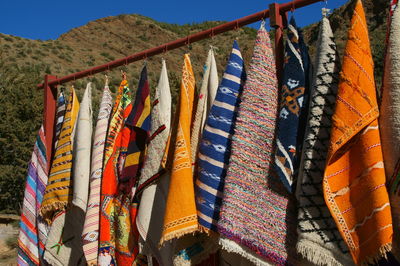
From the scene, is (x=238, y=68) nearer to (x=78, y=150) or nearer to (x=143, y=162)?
(x=143, y=162)

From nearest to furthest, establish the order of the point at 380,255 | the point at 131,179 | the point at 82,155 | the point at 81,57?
1. the point at 380,255
2. the point at 131,179
3. the point at 82,155
4. the point at 81,57

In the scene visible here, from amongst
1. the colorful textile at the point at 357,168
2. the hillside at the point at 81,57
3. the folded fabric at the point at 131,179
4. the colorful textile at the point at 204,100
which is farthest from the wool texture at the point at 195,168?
the colorful textile at the point at 357,168

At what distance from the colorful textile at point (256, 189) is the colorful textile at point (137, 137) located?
636mm

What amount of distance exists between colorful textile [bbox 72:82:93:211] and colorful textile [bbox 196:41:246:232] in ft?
3.06

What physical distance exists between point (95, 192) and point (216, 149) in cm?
94

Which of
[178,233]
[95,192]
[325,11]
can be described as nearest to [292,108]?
[325,11]

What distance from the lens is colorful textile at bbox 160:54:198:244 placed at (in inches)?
63.7

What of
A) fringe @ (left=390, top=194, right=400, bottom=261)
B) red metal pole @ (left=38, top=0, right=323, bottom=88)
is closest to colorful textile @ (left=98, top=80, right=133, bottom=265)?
red metal pole @ (left=38, top=0, right=323, bottom=88)

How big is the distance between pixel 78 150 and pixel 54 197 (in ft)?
0.98

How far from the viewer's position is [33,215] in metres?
2.74

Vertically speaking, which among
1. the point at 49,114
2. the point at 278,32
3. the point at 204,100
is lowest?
the point at 49,114

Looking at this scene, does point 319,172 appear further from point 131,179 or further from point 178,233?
point 131,179

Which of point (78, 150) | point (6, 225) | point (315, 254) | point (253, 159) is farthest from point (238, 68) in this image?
point (6, 225)

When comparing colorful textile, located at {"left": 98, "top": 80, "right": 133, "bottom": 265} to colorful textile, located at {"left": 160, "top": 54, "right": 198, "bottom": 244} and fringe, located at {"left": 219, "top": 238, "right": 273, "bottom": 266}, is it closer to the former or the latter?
colorful textile, located at {"left": 160, "top": 54, "right": 198, "bottom": 244}
